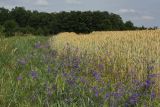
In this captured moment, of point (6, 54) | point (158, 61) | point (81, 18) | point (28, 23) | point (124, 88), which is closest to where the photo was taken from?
point (124, 88)

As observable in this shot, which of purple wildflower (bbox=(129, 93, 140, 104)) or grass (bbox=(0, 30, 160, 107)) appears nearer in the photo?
purple wildflower (bbox=(129, 93, 140, 104))

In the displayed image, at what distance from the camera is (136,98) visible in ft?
16.9

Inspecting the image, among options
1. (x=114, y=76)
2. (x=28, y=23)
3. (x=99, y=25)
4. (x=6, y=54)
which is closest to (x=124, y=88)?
(x=114, y=76)

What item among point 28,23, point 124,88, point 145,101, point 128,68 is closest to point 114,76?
point 128,68

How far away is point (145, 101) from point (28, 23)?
80.1 m

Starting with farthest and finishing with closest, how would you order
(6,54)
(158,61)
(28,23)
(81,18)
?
(28,23), (81,18), (6,54), (158,61)

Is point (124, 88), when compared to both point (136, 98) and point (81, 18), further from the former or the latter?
point (81, 18)

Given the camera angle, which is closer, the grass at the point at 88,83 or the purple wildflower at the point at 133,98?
the purple wildflower at the point at 133,98

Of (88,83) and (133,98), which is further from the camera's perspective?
(88,83)

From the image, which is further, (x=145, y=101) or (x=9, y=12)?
(x=9, y=12)

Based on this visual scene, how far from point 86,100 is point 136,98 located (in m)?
0.63

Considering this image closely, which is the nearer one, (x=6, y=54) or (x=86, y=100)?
(x=86, y=100)

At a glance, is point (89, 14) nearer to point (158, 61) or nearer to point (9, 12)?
point (9, 12)

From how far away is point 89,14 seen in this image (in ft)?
205
